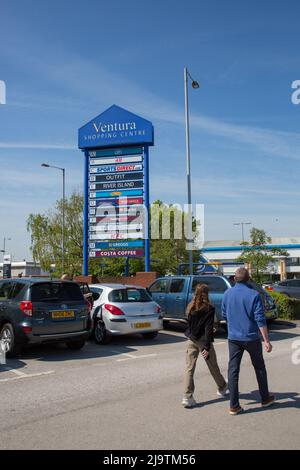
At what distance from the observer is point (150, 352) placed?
1040cm

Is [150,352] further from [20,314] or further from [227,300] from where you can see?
[227,300]

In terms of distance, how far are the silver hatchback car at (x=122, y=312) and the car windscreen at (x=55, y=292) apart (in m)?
1.44

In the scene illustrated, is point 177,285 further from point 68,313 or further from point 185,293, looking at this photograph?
point 68,313

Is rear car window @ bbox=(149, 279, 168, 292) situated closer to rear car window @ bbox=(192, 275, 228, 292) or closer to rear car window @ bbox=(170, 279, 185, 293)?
rear car window @ bbox=(170, 279, 185, 293)

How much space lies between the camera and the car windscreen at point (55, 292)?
Answer: 9.41m

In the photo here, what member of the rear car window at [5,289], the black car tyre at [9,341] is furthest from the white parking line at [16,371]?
the rear car window at [5,289]

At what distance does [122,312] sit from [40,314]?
2.53m

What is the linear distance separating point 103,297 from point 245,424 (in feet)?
22.4

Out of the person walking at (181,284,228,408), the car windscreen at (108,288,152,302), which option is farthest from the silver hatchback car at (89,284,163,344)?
the person walking at (181,284,228,408)

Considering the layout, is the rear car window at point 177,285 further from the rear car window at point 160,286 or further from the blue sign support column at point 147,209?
the blue sign support column at point 147,209

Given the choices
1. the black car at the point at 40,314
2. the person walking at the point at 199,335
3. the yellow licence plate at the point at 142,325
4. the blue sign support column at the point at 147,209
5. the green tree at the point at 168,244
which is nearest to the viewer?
the person walking at the point at 199,335

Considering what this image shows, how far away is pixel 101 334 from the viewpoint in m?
11.4

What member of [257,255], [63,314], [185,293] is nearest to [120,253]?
Result: [185,293]

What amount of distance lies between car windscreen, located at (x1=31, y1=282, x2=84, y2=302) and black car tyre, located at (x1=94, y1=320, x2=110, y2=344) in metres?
1.62
